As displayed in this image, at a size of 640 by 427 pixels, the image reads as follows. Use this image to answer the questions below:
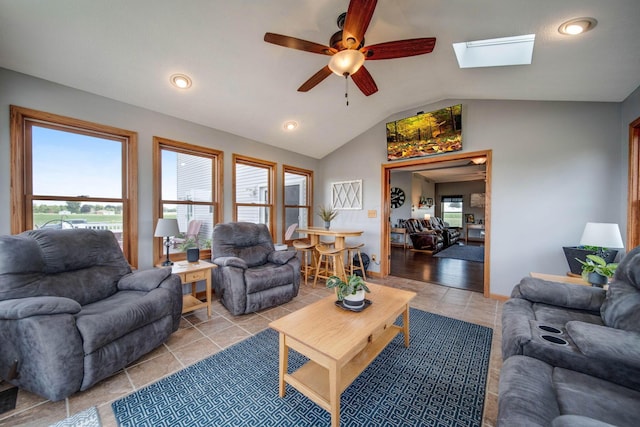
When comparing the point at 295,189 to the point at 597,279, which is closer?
the point at 597,279

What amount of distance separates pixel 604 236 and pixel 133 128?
16.4 ft

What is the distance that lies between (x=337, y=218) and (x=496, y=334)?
338 centimetres

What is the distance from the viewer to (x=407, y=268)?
536 cm

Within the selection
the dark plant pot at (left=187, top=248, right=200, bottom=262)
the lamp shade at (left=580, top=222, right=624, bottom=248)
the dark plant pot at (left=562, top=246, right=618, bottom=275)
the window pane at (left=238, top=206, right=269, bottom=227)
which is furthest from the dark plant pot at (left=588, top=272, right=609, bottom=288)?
the window pane at (left=238, top=206, right=269, bottom=227)

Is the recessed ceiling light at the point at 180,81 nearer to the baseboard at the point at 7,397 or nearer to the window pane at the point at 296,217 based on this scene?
the window pane at the point at 296,217

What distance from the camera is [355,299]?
1920 millimetres

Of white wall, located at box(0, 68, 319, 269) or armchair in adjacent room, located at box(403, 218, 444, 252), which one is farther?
armchair in adjacent room, located at box(403, 218, 444, 252)

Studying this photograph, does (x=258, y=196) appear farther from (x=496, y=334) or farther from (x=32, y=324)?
(x=496, y=334)

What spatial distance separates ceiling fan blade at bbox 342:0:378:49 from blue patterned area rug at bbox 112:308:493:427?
2.59 m

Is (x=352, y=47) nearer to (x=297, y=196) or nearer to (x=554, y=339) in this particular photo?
(x=554, y=339)

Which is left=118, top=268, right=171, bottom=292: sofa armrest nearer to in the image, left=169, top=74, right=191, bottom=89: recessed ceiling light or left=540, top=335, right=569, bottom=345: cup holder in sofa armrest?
left=169, top=74, right=191, bottom=89: recessed ceiling light

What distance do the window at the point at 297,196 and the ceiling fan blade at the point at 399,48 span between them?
306cm

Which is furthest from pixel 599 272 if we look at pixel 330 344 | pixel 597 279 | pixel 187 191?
pixel 187 191

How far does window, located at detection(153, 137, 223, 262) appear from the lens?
3244 mm
